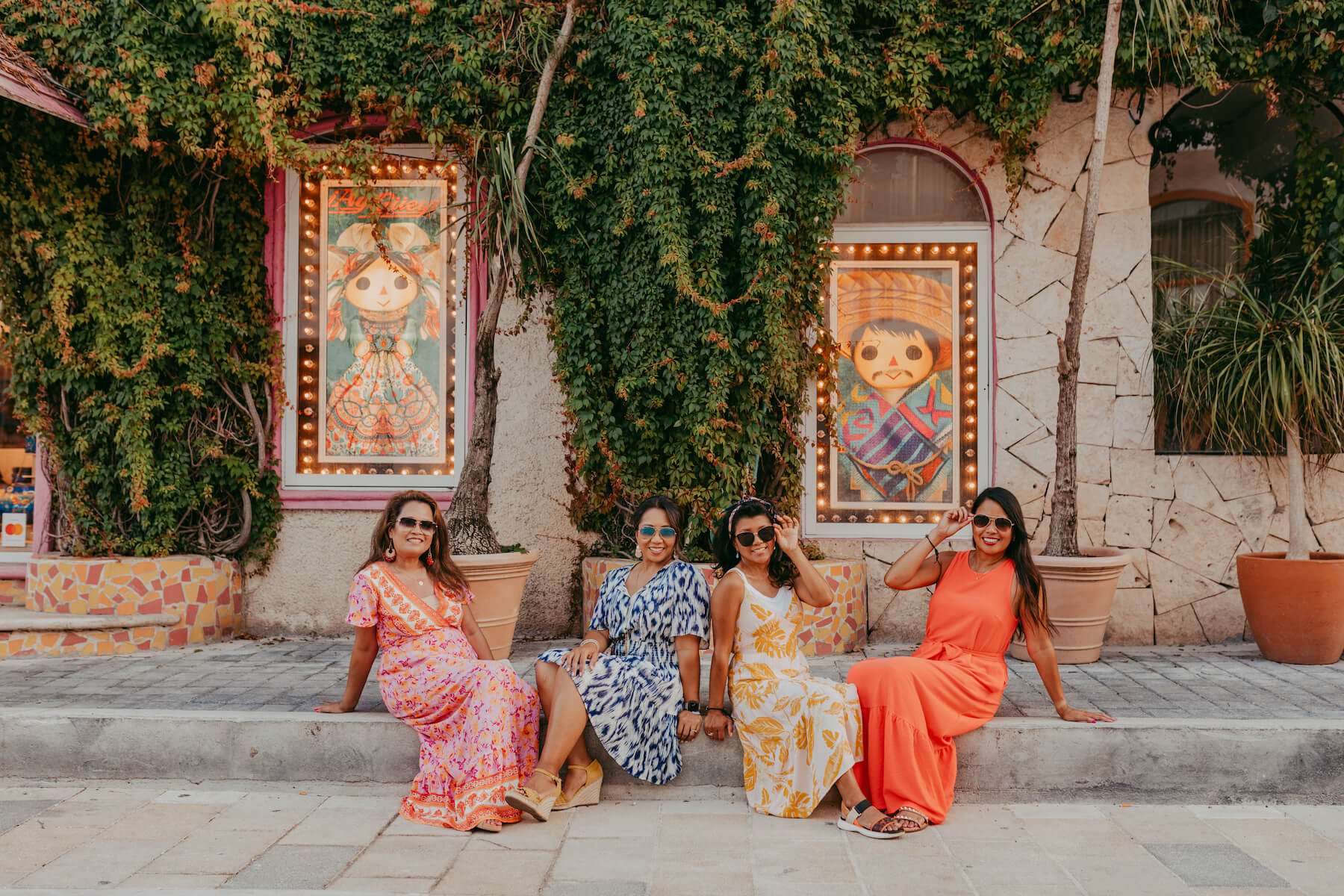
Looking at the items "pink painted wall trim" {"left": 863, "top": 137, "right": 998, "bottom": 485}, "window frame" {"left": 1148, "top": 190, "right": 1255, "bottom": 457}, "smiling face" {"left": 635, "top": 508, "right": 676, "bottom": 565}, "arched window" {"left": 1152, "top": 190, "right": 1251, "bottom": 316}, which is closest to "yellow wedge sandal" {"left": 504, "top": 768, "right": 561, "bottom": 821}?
"smiling face" {"left": 635, "top": 508, "right": 676, "bottom": 565}

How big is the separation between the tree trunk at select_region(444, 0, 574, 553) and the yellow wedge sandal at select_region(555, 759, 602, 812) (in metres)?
1.98

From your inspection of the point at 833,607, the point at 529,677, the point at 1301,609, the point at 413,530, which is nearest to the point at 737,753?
the point at 529,677

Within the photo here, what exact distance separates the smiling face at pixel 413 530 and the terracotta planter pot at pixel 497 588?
115 centimetres

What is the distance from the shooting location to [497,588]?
17.8 feet

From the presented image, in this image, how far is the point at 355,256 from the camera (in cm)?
Answer: 670

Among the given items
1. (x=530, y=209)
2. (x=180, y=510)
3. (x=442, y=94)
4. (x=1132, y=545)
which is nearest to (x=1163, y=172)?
(x=1132, y=545)

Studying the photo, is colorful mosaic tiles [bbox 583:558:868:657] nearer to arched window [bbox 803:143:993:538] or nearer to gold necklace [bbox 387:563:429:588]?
arched window [bbox 803:143:993:538]

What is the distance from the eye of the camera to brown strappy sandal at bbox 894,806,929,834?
353 centimetres

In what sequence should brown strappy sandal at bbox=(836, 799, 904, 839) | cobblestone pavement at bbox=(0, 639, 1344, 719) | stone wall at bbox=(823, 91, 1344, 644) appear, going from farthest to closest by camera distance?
stone wall at bbox=(823, 91, 1344, 644) → cobblestone pavement at bbox=(0, 639, 1344, 719) → brown strappy sandal at bbox=(836, 799, 904, 839)

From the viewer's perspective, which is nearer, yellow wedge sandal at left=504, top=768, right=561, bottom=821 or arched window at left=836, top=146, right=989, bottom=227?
yellow wedge sandal at left=504, top=768, right=561, bottom=821

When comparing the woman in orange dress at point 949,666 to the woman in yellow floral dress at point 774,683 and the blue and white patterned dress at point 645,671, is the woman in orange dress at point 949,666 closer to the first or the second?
the woman in yellow floral dress at point 774,683

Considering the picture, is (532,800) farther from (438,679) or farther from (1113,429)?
(1113,429)

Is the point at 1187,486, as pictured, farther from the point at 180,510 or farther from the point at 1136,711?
the point at 180,510

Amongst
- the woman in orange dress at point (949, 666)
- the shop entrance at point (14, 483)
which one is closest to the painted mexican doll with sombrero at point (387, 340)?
the shop entrance at point (14, 483)
